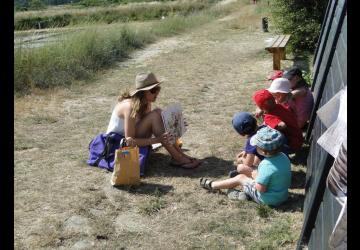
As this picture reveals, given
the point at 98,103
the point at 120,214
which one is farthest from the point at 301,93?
the point at 98,103

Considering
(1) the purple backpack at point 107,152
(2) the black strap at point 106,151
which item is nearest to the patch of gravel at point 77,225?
(1) the purple backpack at point 107,152

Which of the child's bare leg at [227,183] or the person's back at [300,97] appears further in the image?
the person's back at [300,97]

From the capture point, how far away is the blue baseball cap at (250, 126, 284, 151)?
343 cm

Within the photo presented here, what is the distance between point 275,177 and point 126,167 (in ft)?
4.40

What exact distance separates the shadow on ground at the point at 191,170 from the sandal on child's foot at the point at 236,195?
47 cm

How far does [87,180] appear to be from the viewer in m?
4.38

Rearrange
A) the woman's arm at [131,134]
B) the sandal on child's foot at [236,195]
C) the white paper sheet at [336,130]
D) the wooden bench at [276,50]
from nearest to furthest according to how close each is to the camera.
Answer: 1. the white paper sheet at [336,130]
2. the sandal on child's foot at [236,195]
3. the woman's arm at [131,134]
4. the wooden bench at [276,50]

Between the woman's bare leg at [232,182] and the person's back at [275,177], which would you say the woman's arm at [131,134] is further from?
the person's back at [275,177]

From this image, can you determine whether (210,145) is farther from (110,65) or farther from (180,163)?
(110,65)

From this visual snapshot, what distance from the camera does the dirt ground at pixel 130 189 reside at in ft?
11.0

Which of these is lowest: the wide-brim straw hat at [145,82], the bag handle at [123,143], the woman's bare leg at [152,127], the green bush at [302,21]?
the bag handle at [123,143]

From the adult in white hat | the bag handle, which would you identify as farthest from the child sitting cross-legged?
the bag handle

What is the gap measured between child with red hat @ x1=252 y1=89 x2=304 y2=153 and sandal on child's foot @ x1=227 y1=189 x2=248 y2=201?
0.72 metres

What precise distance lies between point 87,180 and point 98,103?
317cm
